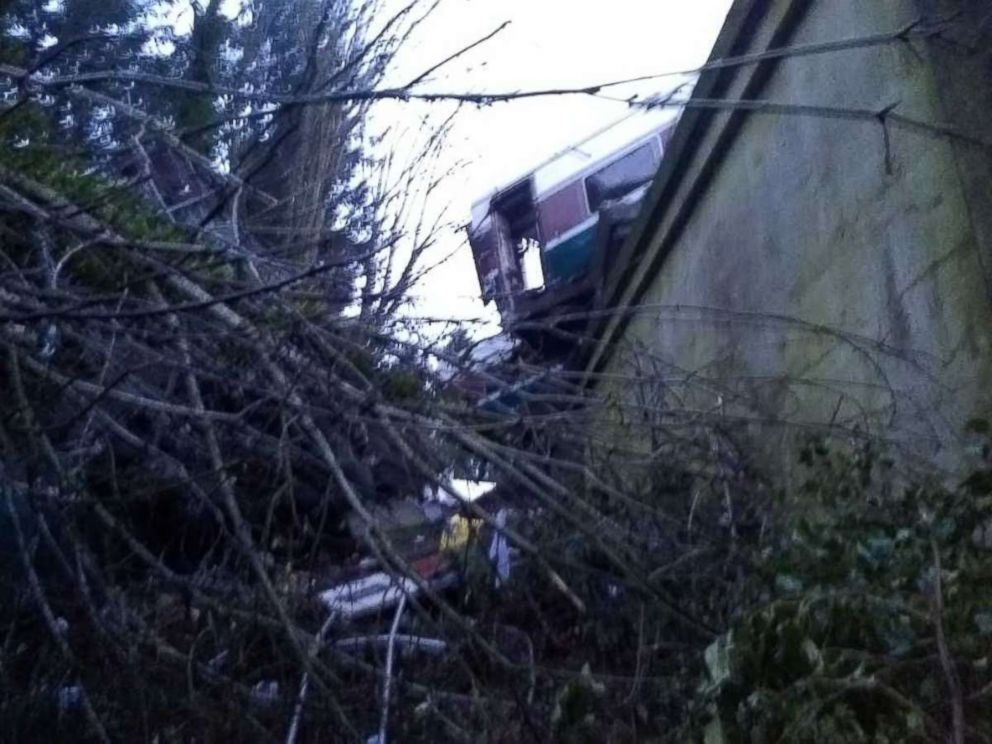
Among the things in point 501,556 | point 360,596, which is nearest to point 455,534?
point 501,556

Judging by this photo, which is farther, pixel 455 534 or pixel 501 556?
pixel 455 534

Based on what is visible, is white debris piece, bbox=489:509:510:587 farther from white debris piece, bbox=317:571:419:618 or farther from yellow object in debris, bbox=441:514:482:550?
white debris piece, bbox=317:571:419:618

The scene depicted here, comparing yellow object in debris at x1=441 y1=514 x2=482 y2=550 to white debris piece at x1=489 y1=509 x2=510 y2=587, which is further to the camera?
yellow object in debris at x1=441 y1=514 x2=482 y2=550

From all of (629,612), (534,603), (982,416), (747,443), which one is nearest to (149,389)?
(534,603)

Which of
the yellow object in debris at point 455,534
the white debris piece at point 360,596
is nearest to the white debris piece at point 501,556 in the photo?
the yellow object in debris at point 455,534

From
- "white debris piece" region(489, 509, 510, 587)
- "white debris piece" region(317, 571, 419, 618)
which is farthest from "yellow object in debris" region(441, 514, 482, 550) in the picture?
"white debris piece" region(317, 571, 419, 618)

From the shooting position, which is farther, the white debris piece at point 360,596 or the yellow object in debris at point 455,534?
the yellow object in debris at point 455,534

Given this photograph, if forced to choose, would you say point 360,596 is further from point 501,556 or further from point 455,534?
point 501,556

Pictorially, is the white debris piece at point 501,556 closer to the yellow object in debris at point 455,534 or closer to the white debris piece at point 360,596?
the yellow object in debris at point 455,534

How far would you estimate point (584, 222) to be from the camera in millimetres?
11688

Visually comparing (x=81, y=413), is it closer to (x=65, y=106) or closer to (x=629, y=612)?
(x=629, y=612)

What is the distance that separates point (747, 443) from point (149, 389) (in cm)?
220

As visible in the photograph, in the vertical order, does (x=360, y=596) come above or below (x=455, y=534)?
below

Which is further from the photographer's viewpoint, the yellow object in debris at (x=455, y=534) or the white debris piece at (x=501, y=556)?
the yellow object in debris at (x=455, y=534)
